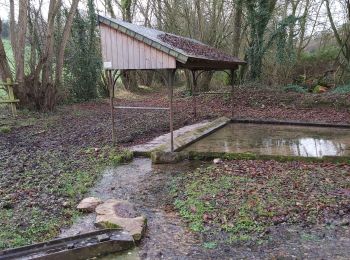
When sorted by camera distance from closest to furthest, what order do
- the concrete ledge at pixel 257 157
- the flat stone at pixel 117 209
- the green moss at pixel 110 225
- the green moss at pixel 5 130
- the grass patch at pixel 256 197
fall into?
the green moss at pixel 110 225, the grass patch at pixel 256 197, the flat stone at pixel 117 209, the concrete ledge at pixel 257 157, the green moss at pixel 5 130

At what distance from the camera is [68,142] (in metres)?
A: 8.39

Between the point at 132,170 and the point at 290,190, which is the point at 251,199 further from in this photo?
the point at 132,170

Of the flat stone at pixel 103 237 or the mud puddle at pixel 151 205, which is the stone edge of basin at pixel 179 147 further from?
the flat stone at pixel 103 237

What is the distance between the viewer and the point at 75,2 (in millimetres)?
14172

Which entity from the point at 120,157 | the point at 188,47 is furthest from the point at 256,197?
the point at 188,47

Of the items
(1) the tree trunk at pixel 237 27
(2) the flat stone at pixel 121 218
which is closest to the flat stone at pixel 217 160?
(2) the flat stone at pixel 121 218

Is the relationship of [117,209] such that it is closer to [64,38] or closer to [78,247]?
[78,247]

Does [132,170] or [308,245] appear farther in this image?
[132,170]

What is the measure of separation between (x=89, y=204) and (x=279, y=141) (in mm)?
5094

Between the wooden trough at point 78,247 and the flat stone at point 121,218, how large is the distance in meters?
0.14

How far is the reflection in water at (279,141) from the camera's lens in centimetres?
727

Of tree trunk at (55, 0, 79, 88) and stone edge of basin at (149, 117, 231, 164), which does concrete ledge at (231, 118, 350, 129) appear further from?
tree trunk at (55, 0, 79, 88)

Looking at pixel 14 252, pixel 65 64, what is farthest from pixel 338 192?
pixel 65 64

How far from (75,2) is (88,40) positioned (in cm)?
289
